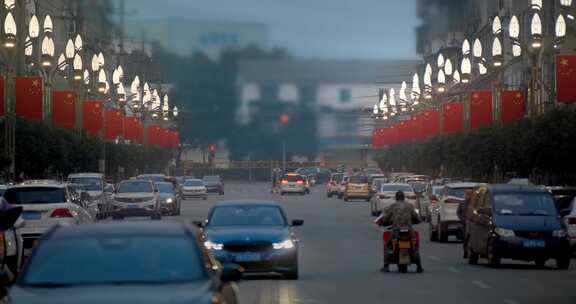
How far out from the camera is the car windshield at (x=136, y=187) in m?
54.1

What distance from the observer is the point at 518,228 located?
28344 millimetres

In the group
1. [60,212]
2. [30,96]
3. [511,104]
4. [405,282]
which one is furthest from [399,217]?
[511,104]

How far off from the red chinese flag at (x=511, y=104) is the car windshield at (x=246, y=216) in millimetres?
40045

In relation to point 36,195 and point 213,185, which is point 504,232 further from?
point 213,185

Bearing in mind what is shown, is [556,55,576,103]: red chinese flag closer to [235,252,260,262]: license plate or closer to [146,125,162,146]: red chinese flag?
[235,252,260,262]: license plate

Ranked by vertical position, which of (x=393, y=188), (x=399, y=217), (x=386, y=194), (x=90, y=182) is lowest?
(x=399, y=217)

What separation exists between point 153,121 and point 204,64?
95.9 meters

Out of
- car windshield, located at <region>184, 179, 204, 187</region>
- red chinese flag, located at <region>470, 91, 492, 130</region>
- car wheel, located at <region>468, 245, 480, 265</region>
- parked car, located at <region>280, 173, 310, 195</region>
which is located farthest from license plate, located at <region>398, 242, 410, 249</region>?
parked car, located at <region>280, 173, 310, 195</region>

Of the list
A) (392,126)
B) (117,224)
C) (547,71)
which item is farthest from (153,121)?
(117,224)

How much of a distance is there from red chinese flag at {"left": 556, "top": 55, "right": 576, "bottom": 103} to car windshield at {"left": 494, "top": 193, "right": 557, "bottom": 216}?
A: 1884cm

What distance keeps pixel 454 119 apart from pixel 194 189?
1745 cm

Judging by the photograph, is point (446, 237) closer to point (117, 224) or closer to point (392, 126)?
point (117, 224)

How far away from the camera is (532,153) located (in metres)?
55.0

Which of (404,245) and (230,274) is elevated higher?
(230,274)
